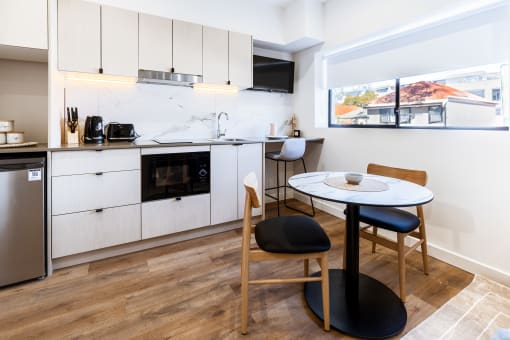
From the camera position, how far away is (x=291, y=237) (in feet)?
4.99

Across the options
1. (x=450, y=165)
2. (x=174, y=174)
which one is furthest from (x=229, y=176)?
(x=450, y=165)

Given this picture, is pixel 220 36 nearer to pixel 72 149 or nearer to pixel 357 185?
pixel 72 149

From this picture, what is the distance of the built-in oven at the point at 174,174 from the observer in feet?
8.08

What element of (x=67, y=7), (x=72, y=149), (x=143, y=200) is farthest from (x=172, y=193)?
(x=67, y=7)

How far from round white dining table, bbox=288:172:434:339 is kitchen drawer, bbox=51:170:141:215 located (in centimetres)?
147

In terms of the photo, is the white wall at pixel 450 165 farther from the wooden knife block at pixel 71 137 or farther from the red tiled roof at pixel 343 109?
the wooden knife block at pixel 71 137

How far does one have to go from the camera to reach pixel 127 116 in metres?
2.89

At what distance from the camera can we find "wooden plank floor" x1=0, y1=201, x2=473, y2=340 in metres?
1.52

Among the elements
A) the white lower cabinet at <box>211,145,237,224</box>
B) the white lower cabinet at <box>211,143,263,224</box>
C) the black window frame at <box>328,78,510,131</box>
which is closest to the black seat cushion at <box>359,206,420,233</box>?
the black window frame at <box>328,78,510,131</box>

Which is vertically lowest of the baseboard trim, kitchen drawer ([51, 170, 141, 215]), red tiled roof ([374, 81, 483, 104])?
the baseboard trim

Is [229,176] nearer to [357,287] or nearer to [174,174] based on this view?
[174,174]

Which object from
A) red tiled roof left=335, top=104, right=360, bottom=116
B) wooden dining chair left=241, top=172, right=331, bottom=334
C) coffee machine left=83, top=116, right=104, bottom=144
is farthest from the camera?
red tiled roof left=335, top=104, right=360, bottom=116

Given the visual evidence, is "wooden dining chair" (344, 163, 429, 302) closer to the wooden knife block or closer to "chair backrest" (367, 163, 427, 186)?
"chair backrest" (367, 163, 427, 186)

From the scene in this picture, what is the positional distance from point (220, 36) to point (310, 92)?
141 centimetres
